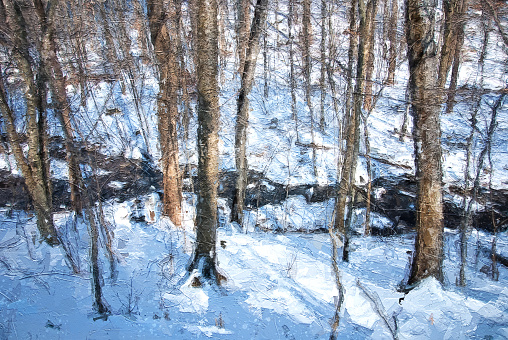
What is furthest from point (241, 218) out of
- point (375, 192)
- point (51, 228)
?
point (375, 192)

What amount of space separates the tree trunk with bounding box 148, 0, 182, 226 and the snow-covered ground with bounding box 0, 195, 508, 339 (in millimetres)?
1774

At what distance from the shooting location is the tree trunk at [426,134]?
4602mm

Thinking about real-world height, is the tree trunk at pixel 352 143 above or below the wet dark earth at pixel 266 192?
above

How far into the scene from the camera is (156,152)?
49.8 feet

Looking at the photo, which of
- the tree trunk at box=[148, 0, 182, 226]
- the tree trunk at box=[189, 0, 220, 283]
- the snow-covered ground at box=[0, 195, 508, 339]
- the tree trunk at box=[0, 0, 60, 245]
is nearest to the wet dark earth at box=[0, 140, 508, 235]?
the tree trunk at box=[148, 0, 182, 226]

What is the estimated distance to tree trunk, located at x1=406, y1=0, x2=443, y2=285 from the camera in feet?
15.1

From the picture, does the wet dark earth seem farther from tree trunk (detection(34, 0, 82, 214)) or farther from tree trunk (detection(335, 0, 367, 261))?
tree trunk (detection(34, 0, 82, 214))

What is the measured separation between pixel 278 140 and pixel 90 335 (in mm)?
12974

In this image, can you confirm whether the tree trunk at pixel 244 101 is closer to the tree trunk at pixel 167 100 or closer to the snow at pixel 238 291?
the snow at pixel 238 291

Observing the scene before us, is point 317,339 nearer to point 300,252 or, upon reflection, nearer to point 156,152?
point 300,252

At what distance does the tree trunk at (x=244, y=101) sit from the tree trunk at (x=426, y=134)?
359 cm

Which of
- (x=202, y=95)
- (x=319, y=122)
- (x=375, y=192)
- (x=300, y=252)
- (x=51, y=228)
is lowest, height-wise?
(x=375, y=192)

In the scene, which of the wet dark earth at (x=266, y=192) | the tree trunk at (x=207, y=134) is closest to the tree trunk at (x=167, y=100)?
the tree trunk at (x=207, y=134)

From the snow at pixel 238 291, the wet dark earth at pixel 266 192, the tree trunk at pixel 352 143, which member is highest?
the tree trunk at pixel 352 143
